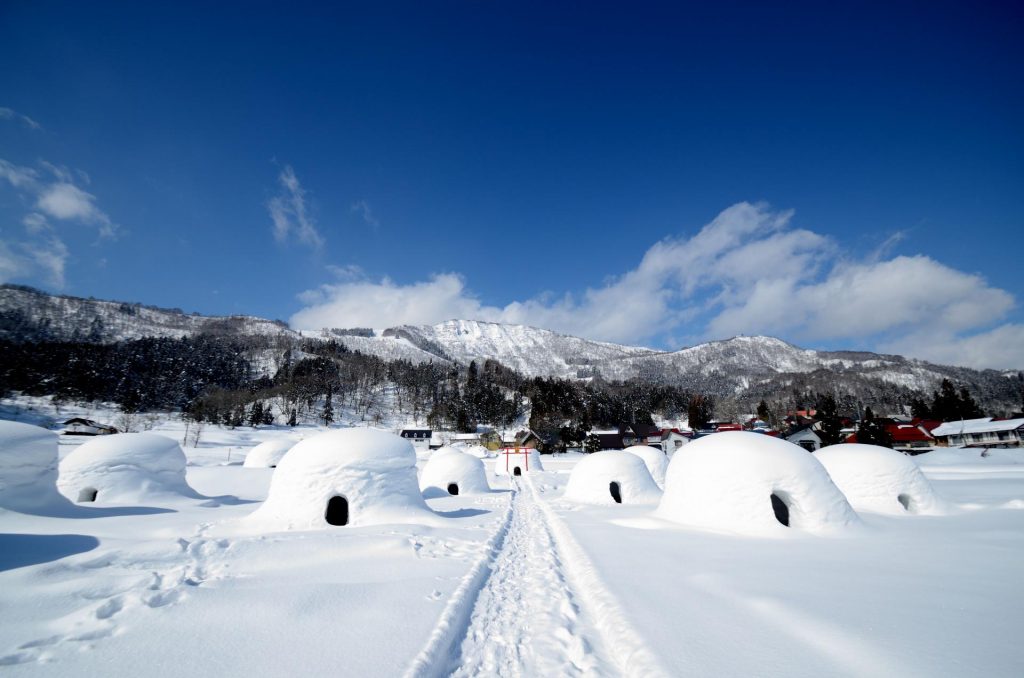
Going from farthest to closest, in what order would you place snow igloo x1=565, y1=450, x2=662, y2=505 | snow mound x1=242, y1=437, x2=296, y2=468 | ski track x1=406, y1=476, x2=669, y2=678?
1. snow mound x1=242, y1=437, x2=296, y2=468
2. snow igloo x1=565, y1=450, x2=662, y2=505
3. ski track x1=406, y1=476, x2=669, y2=678

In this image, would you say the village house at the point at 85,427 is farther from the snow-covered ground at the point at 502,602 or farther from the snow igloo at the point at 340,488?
the snow igloo at the point at 340,488

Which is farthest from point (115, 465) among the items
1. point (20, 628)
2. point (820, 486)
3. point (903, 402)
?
point (903, 402)

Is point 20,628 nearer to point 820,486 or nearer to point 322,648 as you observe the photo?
point 322,648

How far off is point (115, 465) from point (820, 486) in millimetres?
24788

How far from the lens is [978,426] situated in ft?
172

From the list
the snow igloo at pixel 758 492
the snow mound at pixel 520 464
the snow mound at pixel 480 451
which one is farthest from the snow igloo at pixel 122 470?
the snow mound at pixel 480 451

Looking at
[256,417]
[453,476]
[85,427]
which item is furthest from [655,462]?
[256,417]

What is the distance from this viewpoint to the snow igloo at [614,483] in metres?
20.4

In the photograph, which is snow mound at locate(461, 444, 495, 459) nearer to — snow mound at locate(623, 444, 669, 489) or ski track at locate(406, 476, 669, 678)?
snow mound at locate(623, 444, 669, 489)

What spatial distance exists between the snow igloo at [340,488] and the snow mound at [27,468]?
6.47 m

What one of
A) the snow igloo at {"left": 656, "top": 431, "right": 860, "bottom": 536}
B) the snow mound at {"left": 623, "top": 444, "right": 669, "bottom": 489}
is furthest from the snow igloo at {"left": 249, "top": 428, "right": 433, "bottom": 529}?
the snow mound at {"left": 623, "top": 444, "right": 669, "bottom": 489}

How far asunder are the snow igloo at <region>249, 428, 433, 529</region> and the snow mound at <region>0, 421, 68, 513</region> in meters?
6.47

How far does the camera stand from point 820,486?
1103 cm

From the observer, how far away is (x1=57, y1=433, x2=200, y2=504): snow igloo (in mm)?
15781
